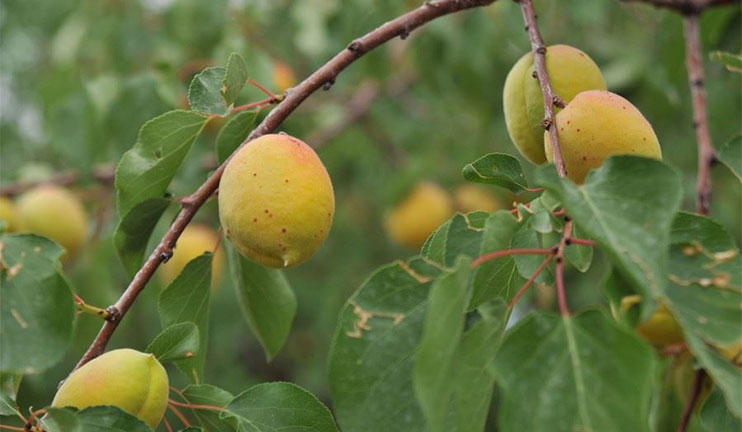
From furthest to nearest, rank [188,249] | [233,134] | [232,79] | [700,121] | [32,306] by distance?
[188,249] < [700,121] < [233,134] < [232,79] < [32,306]

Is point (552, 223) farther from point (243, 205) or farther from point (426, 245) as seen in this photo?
point (243, 205)

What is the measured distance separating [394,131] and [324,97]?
38 cm

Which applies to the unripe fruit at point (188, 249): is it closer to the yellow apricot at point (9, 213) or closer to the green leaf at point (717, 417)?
the yellow apricot at point (9, 213)

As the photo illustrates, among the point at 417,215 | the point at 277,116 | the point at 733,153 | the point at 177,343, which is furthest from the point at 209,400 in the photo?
the point at 417,215

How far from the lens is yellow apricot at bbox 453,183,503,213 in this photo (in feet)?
9.03

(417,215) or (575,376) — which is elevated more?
(575,376)

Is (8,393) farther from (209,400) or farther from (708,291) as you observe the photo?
(708,291)

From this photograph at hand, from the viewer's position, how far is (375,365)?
732 mm

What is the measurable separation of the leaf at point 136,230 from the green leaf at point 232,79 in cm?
15

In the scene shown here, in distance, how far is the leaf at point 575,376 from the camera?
0.61m

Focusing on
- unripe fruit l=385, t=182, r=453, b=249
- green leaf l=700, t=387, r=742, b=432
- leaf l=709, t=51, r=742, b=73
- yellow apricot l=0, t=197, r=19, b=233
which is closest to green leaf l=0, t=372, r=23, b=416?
green leaf l=700, t=387, r=742, b=432

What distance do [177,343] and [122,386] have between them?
0.30ft

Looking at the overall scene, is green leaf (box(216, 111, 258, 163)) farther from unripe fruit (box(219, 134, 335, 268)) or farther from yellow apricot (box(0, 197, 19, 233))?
yellow apricot (box(0, 197, 19, 233))

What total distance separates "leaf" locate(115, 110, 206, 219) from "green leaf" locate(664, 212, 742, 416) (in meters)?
0.56
